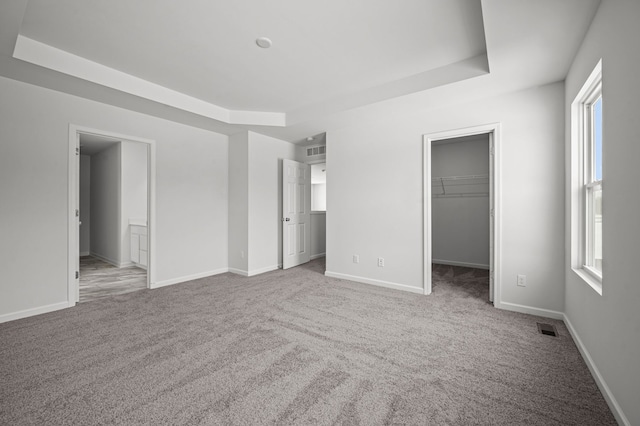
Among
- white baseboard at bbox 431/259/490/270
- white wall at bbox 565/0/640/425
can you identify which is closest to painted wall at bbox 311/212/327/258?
white baseboard at bbox 431/259/490/270

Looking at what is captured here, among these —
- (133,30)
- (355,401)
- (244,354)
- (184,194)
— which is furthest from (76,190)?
(355,401)

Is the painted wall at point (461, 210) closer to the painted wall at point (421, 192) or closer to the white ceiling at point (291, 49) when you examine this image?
the painted wall at point (421, 192)

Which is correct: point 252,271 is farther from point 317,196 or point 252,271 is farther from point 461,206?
point 317,196

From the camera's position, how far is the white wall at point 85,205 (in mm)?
6754

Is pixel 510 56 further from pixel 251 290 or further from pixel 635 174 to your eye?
pixel 251 290

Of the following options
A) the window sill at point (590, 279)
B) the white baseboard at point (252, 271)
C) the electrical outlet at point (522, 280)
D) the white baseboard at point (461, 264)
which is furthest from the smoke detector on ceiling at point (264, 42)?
the white baseboard at point (461, 264)

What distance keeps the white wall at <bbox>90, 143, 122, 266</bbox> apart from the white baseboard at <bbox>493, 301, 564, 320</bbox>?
20.9ft

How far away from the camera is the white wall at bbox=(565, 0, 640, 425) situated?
1.35 m

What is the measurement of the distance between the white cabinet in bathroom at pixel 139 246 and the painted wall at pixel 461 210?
18.6 ft

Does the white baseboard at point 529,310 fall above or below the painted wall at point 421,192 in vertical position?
below

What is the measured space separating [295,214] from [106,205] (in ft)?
13.8

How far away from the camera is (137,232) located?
5406 millimetres

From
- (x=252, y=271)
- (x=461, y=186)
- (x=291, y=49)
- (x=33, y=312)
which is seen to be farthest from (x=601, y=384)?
(x=33, y=312)

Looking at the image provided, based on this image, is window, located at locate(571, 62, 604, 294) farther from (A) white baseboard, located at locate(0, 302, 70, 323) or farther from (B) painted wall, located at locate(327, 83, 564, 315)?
(A) white baseboard, located at locate(0, 302, 70, 323)
